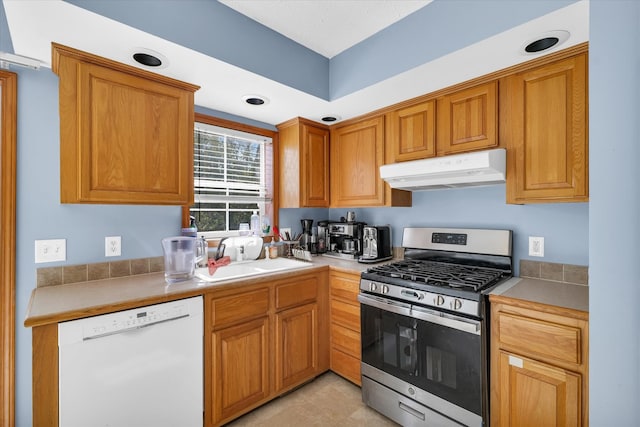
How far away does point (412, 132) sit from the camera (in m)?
2.27

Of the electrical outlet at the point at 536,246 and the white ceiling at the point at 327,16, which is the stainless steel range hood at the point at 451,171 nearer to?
the electrical outlet at the point at 536,246

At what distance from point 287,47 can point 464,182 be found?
150 cm

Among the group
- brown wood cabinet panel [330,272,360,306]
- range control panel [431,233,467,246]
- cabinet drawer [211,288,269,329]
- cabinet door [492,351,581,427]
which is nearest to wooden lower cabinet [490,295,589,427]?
cabinet door [492,351,581,427]

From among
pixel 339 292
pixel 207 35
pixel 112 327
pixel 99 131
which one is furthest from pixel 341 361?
pixel 207 35

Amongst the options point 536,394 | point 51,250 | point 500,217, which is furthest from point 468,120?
point 51,250

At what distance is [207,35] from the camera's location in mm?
1628

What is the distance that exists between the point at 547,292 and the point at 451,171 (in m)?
0.84

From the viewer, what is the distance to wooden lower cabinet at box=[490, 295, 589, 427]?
4.31ft

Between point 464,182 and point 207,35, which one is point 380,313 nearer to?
point 464,182

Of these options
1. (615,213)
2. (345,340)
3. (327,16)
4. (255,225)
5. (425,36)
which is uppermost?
(327,16)

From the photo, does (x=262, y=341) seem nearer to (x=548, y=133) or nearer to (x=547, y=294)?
(x=547, y=294)

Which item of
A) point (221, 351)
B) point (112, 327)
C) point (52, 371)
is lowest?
point (221, 351)

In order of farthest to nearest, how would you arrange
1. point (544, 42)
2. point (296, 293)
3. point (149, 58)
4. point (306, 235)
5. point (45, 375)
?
point (306, 235)
point (296, 293)
point (149, 58)
point (544, 42)
point (45, 375)

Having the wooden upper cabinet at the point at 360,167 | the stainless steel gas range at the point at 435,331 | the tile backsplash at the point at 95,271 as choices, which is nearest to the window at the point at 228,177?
the tile backsplash at the point at 95,271
